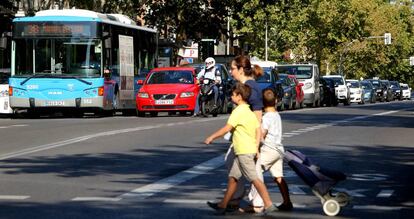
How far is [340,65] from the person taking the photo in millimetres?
116312

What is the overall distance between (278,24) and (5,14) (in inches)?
1559

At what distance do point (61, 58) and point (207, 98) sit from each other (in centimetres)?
438

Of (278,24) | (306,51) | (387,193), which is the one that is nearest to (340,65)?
(306,51)

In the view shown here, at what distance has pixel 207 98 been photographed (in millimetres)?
34906

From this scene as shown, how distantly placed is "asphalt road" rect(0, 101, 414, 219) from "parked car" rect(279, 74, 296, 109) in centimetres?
1963

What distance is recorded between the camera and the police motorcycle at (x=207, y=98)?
113ft

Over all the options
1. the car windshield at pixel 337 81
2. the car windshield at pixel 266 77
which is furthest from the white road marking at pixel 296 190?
the car windshield at pixel 337 81

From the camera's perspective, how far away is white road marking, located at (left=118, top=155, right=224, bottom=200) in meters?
13.2

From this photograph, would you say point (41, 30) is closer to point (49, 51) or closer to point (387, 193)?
point (49, 51)

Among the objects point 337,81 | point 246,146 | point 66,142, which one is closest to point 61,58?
point 66,142

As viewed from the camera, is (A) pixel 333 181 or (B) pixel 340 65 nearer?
(A) pixel 333 181

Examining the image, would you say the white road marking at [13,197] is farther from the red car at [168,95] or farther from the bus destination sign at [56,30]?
the bus destination sign at [56,30]

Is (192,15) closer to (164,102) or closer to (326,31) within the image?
(164,102)

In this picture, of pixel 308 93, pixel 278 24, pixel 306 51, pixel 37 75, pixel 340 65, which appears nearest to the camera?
pixel 37 75
